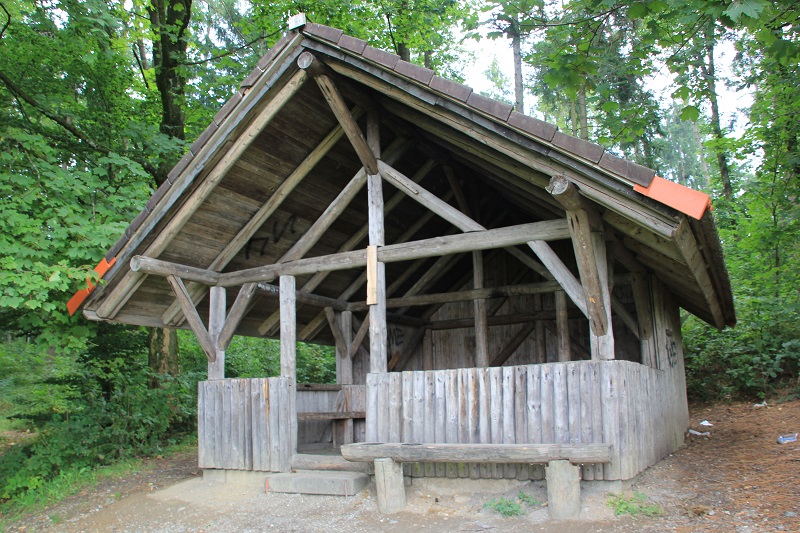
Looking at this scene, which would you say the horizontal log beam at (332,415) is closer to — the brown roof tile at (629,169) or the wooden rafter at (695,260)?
the wooden rafter at (695,260)

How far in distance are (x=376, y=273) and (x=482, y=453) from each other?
2341 mm

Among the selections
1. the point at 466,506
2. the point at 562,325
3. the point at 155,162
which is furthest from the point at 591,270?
the point at 155,162

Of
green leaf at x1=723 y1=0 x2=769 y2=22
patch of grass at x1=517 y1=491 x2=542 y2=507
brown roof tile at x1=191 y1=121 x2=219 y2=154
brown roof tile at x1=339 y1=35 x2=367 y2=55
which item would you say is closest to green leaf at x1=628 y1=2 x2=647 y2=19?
green leaf at x1=723 y1=0 x2=769 y2=22

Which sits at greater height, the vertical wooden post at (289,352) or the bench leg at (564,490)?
the vertical wooden post at (289,352)

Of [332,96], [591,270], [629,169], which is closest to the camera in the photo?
[629,169]

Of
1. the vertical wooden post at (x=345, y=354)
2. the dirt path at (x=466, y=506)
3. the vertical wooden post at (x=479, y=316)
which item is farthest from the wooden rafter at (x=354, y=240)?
the dirt path at (x=466, y=506)

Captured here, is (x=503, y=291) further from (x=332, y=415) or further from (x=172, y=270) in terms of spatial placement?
(x=172, y=270)

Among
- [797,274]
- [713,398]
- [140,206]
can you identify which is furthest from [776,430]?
[140,206]

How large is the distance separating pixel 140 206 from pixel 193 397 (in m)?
5.56

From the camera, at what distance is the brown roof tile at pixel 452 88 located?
5660 mm

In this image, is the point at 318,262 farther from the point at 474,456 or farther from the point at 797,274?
the point at 797,274

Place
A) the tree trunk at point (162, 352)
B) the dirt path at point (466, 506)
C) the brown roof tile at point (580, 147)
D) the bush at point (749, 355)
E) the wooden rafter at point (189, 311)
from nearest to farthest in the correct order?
the brown roof tile at point (580, 147)
the dirt path at point (466, 506)
the wooden rafter at point (189, 311)
the tree trunk at point (162, 352)
the bush at point (749, 355)

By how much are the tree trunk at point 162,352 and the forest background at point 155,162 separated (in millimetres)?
37

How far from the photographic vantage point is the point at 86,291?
7.56 m
